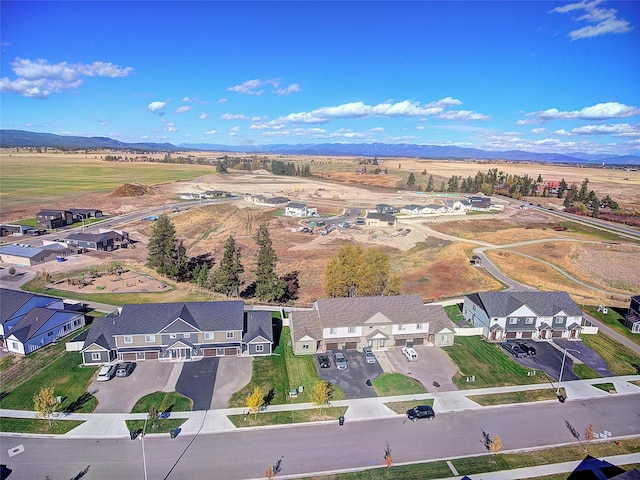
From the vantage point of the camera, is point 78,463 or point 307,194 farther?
point 307,194

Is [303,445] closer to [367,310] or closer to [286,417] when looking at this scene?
[286,417]

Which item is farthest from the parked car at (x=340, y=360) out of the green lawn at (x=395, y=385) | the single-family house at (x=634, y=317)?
the single-family house at (x=634, y=317)

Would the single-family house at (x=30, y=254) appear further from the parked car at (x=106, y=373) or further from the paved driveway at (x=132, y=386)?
the paved driveway at (x=132, y=386)

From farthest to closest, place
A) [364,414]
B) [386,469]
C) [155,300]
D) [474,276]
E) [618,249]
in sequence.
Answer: [618,249] → [474,276] → [155,300] → [364,414] → [386,469]

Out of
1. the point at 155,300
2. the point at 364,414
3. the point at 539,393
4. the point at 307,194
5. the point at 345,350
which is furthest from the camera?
the point at 307,194

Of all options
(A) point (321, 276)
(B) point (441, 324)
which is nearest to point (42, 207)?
(A) point (321, 276)

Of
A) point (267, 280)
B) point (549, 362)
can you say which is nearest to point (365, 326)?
point (267, 280)

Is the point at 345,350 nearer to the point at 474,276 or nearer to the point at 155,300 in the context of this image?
the point at 155,300

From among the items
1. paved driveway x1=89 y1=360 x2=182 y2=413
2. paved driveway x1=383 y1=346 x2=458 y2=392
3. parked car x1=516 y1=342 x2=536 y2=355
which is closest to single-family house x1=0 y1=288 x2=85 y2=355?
paved driveway x1=89 y1=360 x2=182 y2=413

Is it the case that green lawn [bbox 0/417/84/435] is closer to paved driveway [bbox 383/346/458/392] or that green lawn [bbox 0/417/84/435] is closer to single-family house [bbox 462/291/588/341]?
paved driveway [bbox 383/346/458/392]
